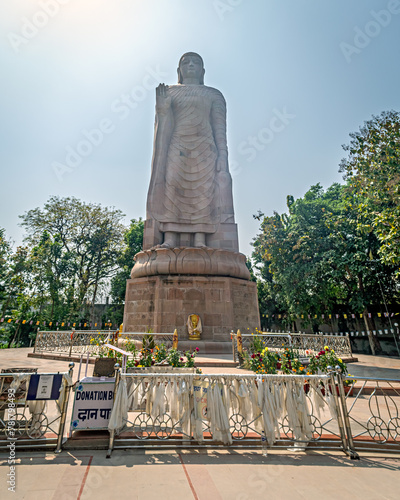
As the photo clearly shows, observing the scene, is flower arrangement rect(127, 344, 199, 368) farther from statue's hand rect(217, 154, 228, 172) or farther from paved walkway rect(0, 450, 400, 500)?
statue's hand rect(217, 154, 228, 172)

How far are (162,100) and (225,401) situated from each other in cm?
1403

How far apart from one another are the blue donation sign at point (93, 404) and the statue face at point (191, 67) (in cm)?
1638

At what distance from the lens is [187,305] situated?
10.0 meters

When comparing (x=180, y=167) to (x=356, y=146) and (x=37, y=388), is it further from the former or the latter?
(x=37, y=388)

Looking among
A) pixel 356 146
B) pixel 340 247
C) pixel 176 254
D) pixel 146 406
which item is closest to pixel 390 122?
pixel 356 146

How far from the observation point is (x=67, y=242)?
79.5 ft

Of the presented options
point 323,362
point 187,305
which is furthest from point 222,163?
point 323,362

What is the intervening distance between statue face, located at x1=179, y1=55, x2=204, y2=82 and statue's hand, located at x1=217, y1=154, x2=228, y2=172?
5.20 metres

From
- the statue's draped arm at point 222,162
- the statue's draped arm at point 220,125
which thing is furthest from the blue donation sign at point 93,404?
the statue's draped arm at point 220,125

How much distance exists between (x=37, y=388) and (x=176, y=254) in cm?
776

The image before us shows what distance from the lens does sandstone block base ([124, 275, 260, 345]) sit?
384 inches

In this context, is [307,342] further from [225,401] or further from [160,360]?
[225,401]

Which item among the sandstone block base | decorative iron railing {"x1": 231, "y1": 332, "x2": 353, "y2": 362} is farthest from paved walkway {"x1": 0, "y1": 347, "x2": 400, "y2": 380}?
the sandstone block base

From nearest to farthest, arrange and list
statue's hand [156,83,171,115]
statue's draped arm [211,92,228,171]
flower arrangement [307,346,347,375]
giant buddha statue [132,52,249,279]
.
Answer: flower arrangement [307,346,347,375], giant buddha statue [132,52,249,279], statue's hand [156,83,171,115], statue's draped arm [211,92,228,171]
